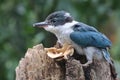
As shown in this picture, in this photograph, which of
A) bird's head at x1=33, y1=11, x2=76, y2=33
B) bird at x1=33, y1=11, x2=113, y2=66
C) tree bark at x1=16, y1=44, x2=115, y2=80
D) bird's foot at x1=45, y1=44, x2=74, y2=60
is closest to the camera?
tree bark at x1=16, y1=44, x2=115, y2=80

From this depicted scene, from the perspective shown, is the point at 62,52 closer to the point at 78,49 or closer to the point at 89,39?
the point at 78,49

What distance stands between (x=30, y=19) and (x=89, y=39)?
3176 mm

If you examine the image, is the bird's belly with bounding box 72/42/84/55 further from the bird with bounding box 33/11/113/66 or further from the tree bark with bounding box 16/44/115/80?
the tree bark with bounding box 16/44/115/80

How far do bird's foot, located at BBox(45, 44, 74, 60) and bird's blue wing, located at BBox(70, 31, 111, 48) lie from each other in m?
0.08

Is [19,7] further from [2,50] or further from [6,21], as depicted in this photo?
[2,50]

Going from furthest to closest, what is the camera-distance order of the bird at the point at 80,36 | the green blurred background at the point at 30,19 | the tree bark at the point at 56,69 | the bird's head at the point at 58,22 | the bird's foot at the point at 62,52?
1. the green blurred background at the point at 30,19
2. the bird's head at the point at 58,22
3. the bird at the point at 80,36
4. the bird's foot at the point at 62,52
5. the tree bark at the point at 56,69

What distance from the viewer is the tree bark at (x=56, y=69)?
423 cm

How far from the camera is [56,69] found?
4.34 metres

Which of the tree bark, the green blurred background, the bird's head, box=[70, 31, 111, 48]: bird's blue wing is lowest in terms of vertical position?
the tree bark

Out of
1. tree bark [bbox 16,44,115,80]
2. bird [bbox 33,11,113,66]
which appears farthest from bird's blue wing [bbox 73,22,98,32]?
tree bark [bbox 16,44,115,80]

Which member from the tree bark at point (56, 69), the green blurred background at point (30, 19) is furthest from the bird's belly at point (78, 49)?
the green blurred background at point (30, 19)

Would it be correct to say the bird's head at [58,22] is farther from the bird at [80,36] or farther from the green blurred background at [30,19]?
the green blurred background at [30,19]

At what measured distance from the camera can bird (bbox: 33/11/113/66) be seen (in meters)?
4.51

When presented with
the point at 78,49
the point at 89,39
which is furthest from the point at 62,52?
the point at 89,39
